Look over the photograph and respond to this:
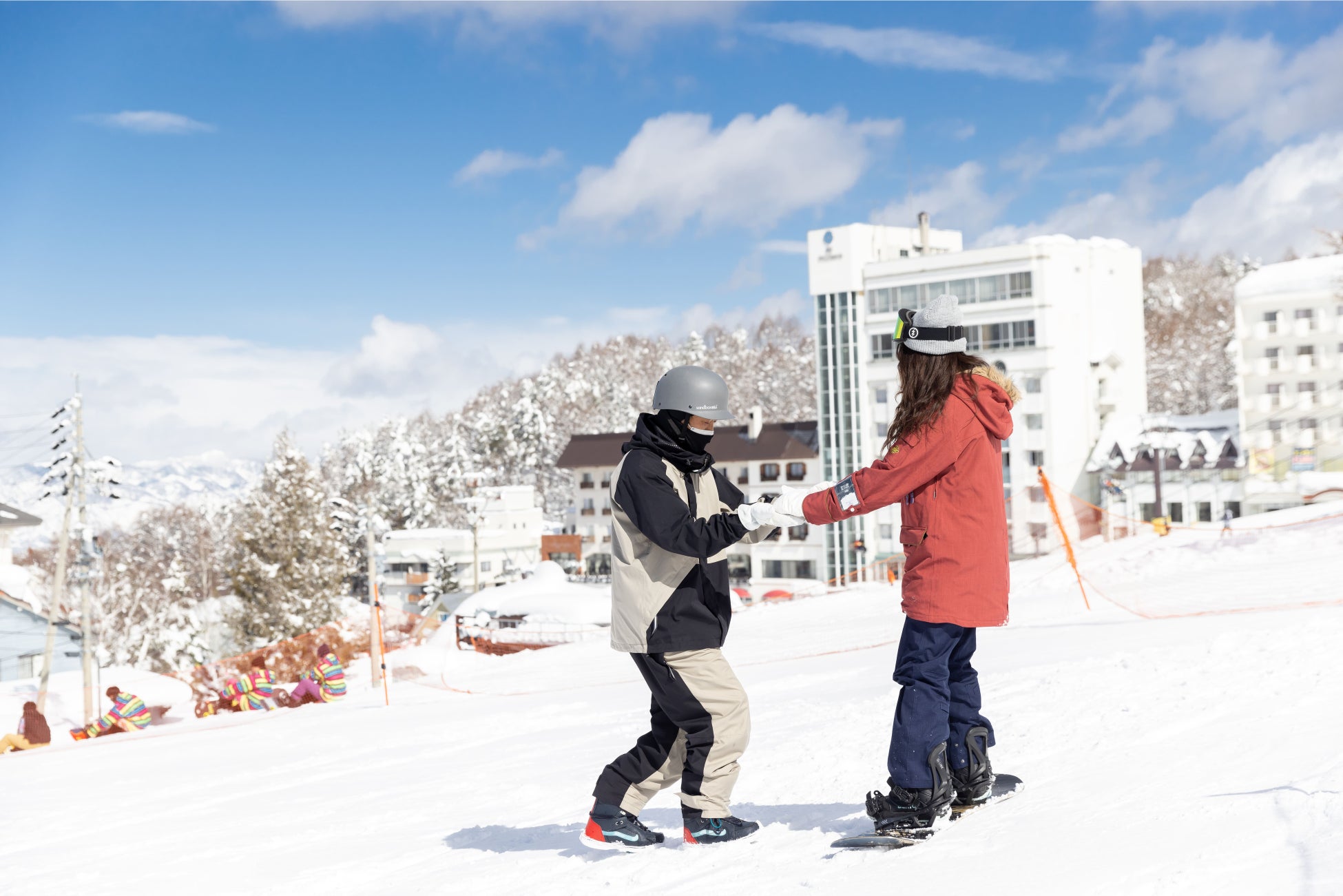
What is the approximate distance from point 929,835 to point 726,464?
219 ft

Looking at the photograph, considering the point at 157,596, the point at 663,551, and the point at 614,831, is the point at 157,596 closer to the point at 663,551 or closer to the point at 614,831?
the point at 614,831

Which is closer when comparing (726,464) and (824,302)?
(824,302)

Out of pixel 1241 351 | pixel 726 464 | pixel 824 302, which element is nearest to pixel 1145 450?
pixel 1241 351

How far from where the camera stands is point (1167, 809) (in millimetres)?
3850

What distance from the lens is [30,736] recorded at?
15180 millimetres

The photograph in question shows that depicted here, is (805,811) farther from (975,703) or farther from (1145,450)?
(1145,450)

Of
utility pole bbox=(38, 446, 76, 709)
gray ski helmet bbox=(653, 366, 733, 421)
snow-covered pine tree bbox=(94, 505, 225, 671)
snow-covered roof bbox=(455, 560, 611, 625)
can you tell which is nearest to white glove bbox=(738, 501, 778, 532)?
gray ski helmet bbox=(653, 366, 733, 421)

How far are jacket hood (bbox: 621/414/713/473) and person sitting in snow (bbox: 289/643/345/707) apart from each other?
1364 cm

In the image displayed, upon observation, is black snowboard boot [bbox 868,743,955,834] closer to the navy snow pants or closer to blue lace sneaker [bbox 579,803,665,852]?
the navy snow pants

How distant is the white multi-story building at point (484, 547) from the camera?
7281 centimetres

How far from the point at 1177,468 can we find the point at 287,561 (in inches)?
1705

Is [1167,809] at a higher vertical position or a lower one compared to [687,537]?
lower

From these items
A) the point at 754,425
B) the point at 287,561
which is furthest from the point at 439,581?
the point at 754,425

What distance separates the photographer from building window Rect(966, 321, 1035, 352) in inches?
2346
